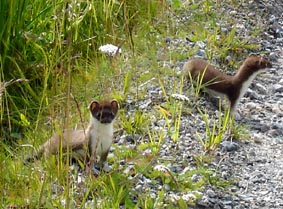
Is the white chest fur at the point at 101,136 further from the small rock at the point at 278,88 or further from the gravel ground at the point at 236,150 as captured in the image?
the small rock at the point at 278,88

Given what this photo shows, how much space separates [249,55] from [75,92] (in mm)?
1715

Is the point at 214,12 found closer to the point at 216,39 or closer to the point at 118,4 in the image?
the point at 216,39

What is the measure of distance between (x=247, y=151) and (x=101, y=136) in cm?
108

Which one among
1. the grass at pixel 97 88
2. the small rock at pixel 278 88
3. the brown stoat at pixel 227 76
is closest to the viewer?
the grass at pixel 97 88

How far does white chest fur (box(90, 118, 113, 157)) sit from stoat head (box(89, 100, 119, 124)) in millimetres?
45

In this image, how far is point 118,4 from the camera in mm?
6512

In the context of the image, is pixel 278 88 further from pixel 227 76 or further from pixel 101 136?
pixel 101 136

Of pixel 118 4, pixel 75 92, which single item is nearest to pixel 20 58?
pixel 75 92

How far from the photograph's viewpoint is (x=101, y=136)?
4.66m

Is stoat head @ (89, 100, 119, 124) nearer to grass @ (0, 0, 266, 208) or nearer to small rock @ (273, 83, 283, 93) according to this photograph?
grass @ (0, 0, 266, 208)

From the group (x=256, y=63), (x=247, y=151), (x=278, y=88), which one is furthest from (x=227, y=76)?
(x=247, y=151)

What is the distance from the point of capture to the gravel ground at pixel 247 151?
15.0 feet

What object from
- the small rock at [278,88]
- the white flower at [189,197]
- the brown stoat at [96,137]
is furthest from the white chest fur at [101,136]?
the small rock at [278,88]

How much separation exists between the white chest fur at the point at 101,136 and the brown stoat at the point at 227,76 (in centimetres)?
130
